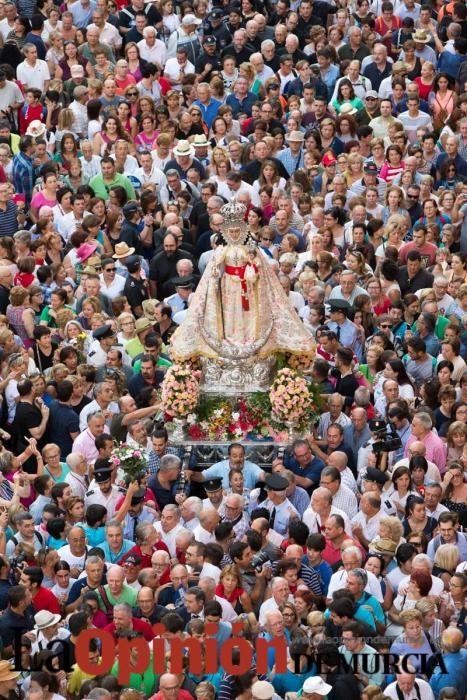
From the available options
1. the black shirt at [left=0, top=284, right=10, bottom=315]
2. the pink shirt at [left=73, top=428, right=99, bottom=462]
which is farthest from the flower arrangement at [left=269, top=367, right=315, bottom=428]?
the black shirt at [left=0, top=284, right=10, bottom=315]

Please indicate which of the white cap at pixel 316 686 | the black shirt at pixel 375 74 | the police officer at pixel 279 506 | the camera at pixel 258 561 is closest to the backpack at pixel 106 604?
the camera at pixel 258 561

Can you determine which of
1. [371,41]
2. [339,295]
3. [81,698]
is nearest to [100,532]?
[81,698]

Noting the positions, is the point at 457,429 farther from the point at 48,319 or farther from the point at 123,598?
the point at 48,319

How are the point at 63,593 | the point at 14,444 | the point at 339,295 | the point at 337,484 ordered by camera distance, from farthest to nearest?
the point at 339,295 < the point at 14,444 < the point at 337,484 < the point at 63,593

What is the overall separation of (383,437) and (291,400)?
3.73 feet

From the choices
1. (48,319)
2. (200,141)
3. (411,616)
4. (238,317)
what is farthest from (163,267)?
(411,616)

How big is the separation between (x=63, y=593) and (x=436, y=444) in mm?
5114

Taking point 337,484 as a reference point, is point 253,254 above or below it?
above

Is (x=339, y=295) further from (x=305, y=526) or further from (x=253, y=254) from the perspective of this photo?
(x=305, y=526)

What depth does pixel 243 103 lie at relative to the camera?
37.3m

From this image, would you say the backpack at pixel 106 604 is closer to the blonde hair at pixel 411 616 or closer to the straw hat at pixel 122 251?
the blonde hair at pixel 411 616

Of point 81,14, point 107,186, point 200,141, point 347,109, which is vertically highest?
point 81,14

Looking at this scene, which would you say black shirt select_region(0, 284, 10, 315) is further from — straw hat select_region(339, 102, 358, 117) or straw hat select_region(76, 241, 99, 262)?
straw hat select_region(339, 102, 358, 117)

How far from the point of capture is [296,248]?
33062mm
